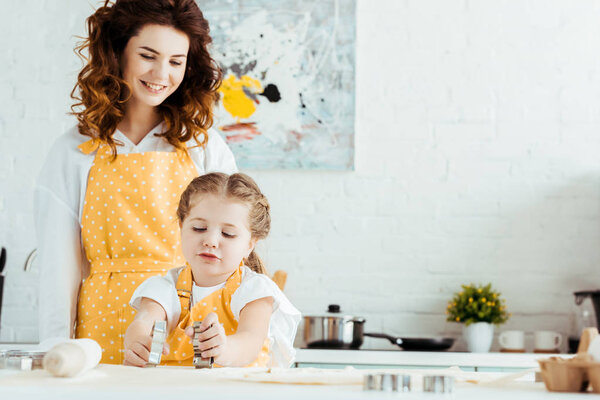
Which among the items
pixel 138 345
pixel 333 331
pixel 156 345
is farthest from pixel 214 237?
pixel 333 331

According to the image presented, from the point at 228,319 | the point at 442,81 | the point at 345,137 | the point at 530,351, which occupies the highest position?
the point at 442,81

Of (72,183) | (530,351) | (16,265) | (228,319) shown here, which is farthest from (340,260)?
(228,319)

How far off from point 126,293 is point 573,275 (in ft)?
7.10

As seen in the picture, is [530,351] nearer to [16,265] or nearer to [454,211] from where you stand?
[454,211]

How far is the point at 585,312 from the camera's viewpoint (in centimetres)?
303

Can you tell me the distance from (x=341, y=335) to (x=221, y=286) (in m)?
1.47

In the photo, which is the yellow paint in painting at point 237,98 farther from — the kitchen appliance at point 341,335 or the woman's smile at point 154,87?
the woman's smile at point 154,87

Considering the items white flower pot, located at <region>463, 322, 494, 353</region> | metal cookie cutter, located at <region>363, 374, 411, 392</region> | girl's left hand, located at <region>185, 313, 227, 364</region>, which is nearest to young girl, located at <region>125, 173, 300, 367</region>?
girl's left hand, located at <region>185, 313, 227, 364</region>

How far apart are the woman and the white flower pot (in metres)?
1.55

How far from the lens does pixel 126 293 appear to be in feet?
5.68

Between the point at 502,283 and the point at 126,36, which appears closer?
the point at 126,36

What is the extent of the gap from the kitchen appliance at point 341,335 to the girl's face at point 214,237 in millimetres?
1438

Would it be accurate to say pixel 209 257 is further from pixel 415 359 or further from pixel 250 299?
pixel 415 359

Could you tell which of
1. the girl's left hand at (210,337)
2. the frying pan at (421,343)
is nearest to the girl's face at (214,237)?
the girl's left hand at (210,337)
